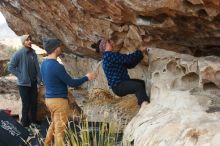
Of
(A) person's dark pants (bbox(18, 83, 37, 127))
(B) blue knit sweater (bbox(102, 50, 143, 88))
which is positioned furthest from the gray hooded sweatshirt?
(B) blue knit sweater (bbox(102, 50, 143, 88))

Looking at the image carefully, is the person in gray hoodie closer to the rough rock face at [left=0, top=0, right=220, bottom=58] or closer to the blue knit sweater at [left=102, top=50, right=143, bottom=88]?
the rough rock face at [left=0, top=0, right=220, bottom=58]

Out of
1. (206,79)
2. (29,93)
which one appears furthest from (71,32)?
(206,79)

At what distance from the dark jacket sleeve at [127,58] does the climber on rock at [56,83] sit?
0.42m

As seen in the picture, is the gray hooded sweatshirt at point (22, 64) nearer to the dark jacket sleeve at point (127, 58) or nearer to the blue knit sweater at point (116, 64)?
the blue knit sweater at point (116, 64)

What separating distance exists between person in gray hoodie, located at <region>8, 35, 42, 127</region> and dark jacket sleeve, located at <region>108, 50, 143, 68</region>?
9.27 feet

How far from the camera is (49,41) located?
7.45 metres

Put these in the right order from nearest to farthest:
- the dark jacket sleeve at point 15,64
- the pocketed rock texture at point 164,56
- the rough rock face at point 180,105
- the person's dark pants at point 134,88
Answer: the rough rock face at point 180,105 → the pocketed rock texture at point 164,56 → the person's dark pants at point 134,88 → the dark jacket sleeve at point 15,64

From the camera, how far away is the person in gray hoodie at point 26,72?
9992mm

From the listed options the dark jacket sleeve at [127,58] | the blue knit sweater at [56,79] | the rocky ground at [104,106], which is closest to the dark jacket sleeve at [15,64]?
the rocky ground at [104,106]

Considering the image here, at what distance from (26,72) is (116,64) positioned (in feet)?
9.67

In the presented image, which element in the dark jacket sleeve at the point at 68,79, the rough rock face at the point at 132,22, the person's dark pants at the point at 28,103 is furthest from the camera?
the person's dark pants at the point at 28,103

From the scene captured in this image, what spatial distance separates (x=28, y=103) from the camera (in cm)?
1034

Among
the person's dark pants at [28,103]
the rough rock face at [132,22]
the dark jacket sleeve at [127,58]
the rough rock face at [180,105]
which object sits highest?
the rough rock face at [132,22]

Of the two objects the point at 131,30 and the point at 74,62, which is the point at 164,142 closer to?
the point at 131,30
